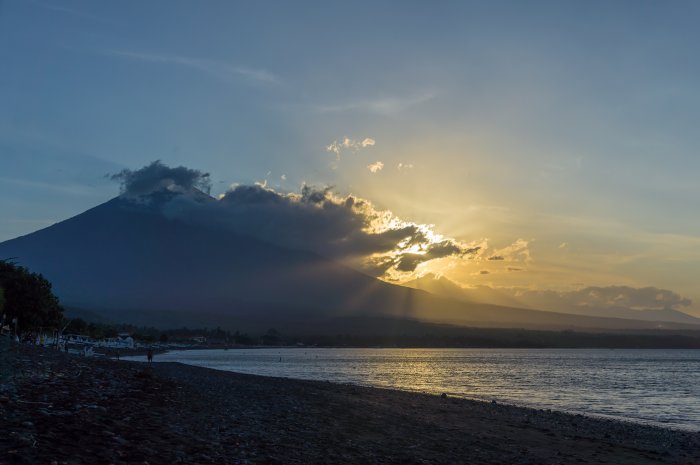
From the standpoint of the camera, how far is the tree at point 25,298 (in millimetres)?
62625

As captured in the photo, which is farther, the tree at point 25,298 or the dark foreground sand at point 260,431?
the tree at point 25,298

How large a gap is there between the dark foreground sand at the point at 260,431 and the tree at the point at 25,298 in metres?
41.2

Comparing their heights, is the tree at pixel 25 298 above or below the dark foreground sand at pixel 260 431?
above

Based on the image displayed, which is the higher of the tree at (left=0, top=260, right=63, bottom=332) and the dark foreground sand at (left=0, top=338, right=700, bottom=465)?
the tree at (left=0, top=260, right=63, bottom=332)

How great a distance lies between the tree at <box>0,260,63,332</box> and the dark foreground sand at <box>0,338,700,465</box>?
135ft

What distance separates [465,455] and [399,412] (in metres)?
11.6

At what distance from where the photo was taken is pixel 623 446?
26.0 metres

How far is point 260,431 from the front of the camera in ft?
59.6

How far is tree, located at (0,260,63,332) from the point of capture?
205 feet

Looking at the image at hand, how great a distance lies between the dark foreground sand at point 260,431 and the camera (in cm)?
1207

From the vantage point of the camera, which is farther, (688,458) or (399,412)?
(399,412)

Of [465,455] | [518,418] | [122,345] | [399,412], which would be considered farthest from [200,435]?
[122,345]

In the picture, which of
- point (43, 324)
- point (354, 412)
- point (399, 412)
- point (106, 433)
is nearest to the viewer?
point (106, 433)

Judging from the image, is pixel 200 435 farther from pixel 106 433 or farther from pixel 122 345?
pixel 122 345
